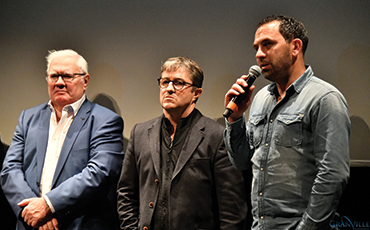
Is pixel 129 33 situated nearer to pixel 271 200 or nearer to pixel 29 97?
pixel 29 97

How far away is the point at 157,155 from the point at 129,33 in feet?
4.43

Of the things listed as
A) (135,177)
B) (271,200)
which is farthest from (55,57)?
(271,200)

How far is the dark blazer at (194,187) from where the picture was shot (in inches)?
Result: 88.9

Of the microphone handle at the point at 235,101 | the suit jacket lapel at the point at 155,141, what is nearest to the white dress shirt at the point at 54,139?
the suit jacket lapel at the point at 155,141

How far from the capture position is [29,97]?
3373 mm

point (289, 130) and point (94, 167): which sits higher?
point (289, 130)

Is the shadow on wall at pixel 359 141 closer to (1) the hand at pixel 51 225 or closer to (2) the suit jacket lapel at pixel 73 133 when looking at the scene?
(2) the suit jacket lapel at pixel 73 133

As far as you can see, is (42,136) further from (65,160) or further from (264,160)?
(264,160)

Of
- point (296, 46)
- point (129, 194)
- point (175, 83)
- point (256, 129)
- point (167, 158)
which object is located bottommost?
point (129, 194)

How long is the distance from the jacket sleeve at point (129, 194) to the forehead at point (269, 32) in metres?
1.17

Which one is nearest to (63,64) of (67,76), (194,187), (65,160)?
(67,76)

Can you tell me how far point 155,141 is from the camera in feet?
8.01

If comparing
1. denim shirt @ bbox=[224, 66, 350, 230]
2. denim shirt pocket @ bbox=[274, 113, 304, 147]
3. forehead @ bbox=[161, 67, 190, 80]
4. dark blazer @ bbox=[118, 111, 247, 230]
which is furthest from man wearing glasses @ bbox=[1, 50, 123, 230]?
denim shirt pocket @ bbox=[274, 113, 304, 147]

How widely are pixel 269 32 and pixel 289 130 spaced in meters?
0.52
